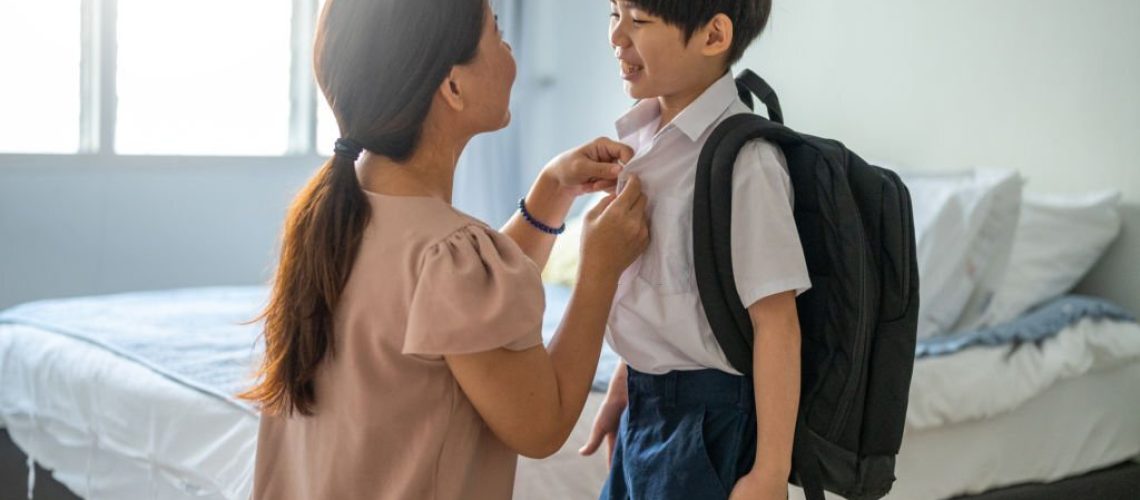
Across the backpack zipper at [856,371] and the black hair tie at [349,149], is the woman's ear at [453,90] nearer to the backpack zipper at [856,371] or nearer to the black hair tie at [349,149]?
the black hair tie at [349,149]

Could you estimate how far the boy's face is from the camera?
132 cm

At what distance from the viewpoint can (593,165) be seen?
1413mm

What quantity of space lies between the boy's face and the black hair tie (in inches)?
12.4

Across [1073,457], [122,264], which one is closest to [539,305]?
[1073,457]

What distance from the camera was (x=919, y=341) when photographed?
2.42 m

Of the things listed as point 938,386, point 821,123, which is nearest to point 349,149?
point 938,386

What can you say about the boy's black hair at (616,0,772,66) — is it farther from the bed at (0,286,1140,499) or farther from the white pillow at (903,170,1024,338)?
the white pillow at (903,170,1024,338)

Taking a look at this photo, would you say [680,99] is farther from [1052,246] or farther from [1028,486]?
[1052,246]

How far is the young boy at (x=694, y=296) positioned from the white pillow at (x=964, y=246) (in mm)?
1252

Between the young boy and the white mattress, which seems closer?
the young boy

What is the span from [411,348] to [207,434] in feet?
3.19

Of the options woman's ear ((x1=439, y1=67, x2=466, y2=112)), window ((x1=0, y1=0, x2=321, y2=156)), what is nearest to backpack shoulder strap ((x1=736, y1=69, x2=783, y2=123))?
woman's ear ((x1=439, y1=67, x2=466, y2=112))

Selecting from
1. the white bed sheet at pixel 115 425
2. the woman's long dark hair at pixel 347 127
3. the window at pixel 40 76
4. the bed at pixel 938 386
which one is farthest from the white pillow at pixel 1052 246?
the window at pixel 40 76

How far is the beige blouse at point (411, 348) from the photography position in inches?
45.9
